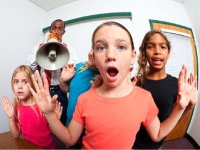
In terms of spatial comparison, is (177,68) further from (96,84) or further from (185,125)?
(96,84)

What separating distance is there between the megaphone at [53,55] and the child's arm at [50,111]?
154 mm

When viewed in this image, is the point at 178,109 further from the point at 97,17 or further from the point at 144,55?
the point at 97,17

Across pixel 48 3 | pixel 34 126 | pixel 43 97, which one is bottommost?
pixel 34 126

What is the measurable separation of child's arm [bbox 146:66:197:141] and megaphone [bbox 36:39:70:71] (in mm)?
259

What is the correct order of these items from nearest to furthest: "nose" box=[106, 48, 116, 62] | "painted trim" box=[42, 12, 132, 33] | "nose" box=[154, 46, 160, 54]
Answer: "nose" box=[106, 48, 116, 62] → "nose" box=[154, 46, 160, 54] → "painted trim" box=[42, 12, 132, 33]

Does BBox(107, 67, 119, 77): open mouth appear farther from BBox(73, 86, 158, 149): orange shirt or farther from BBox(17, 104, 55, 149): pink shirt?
BBox(17, 104, 55, 149): pink shirt

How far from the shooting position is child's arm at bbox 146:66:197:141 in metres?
0.26

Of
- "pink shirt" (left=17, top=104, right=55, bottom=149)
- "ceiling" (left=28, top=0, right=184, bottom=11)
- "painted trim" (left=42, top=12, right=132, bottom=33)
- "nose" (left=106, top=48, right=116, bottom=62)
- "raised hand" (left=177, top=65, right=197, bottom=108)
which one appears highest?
"ceiling" (left=28, top=0, right=184, bottom=11)

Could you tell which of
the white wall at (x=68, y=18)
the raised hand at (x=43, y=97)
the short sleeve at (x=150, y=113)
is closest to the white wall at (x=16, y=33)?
the white wall at (x=68, y=18)

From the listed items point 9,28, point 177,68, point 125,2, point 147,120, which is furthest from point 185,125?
point 9,28

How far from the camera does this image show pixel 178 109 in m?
0.27

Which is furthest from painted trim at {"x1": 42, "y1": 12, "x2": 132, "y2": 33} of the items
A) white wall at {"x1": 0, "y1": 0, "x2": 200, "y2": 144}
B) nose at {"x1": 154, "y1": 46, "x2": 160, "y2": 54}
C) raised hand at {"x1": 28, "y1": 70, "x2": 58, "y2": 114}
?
raised hand at {"x1": 28, "y1": 70, "x2": 58, "y2": 114}

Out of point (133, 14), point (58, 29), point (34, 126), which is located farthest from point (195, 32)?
point (34, 126)

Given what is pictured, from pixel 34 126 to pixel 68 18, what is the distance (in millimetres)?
330
